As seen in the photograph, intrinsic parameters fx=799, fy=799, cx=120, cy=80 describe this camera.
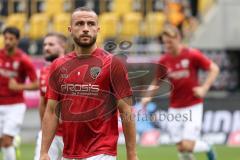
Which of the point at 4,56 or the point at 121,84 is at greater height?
the point at 121,84

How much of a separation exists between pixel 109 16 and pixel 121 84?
16613mm

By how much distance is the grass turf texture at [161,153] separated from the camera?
15742mm

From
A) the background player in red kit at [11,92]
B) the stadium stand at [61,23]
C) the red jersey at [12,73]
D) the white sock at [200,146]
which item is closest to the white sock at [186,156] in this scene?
the white sock at [200,146]

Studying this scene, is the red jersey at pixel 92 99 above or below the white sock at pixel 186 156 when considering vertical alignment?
above

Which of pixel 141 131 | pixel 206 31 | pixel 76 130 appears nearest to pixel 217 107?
pixel 141 131

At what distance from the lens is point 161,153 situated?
16.9 meters

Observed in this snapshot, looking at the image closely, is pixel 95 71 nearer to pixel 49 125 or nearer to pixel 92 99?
pixel 92 99

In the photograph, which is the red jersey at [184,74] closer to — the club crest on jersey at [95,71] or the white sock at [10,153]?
the white sock at [10,153]

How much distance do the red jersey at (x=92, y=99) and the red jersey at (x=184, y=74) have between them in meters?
5.28

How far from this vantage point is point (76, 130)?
295 inches

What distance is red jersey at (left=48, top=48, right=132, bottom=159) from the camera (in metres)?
7.39

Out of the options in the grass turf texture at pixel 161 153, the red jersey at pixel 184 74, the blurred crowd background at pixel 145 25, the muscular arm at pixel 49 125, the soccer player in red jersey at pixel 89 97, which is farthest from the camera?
the blurred crowd background at pixel 145 25

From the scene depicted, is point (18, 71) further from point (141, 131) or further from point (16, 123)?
point (141, 131)

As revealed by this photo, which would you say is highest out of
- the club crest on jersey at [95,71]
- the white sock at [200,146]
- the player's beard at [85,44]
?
the player's beard at [85,44]
